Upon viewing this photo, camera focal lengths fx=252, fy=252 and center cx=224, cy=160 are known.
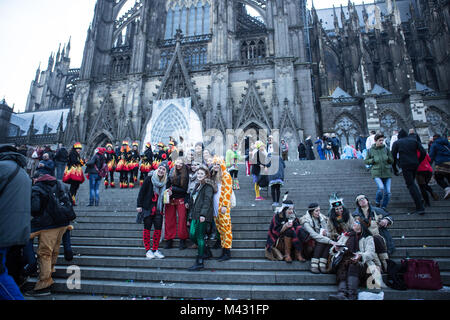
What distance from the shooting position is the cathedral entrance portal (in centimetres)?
1911

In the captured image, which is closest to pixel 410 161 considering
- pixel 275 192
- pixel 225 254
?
pixel 275 192

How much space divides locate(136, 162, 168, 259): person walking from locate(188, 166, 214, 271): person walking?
688 millimetres

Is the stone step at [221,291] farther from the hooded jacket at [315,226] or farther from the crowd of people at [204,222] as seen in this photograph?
the hooded jacket at [315,226]

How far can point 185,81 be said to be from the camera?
20094mm

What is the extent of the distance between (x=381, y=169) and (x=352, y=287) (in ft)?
12.2

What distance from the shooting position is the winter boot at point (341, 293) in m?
3.11

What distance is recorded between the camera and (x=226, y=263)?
4156 mm

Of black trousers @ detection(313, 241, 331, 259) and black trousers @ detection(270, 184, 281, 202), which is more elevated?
black trousers @ detection(270, 184, 281, 202)

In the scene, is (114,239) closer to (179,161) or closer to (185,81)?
(179,161)

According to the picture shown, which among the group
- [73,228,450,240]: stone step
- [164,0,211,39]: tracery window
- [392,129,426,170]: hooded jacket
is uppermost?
[164,0,211,39]: tracery window

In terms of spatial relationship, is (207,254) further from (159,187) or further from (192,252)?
(159,187)

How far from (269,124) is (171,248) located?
1441cm

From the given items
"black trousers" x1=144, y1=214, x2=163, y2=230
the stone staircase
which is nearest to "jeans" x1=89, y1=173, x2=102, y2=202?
the stone staircase

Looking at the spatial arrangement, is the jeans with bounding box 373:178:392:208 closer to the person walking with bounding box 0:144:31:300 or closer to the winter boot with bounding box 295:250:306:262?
the winter boot with bounding box 295:250:306:262
